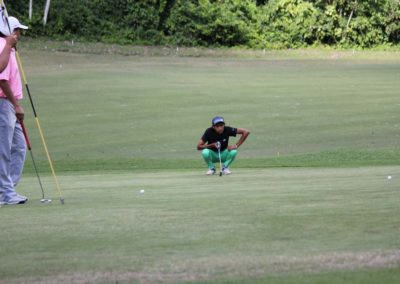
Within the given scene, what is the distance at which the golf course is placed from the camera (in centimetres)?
531

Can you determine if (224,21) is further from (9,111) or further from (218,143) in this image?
(9,111)

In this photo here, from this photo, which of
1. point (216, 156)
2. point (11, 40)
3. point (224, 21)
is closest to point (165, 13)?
point (224, 21)

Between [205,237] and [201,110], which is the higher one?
[205,237]

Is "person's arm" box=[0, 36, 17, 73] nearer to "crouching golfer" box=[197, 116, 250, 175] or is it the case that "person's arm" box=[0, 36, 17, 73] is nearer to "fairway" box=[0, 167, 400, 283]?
"fairway" box=[0, 167, 400, 283]

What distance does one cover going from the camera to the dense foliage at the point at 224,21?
52719mm

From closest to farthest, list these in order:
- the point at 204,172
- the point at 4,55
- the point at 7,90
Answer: the point at 4,55 < the point at 7,90 < the point at 204,172

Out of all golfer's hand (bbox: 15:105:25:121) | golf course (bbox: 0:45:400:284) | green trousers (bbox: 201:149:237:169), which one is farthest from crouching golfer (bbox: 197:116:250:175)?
golfer's hand (bbox: 15:105:25:121)

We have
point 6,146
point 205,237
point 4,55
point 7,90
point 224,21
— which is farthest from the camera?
point 224,21

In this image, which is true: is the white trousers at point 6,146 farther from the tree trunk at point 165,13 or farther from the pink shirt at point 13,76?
the tree trunk at point 165,13

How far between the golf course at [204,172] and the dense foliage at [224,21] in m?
4.15

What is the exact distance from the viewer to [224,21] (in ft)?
174

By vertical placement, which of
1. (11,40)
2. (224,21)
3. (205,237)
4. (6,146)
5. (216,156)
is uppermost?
(11,40)

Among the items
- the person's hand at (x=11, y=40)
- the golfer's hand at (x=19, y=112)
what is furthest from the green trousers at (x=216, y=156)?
the person's hand at (x=11, y=40)

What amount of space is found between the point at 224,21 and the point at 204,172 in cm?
3804
